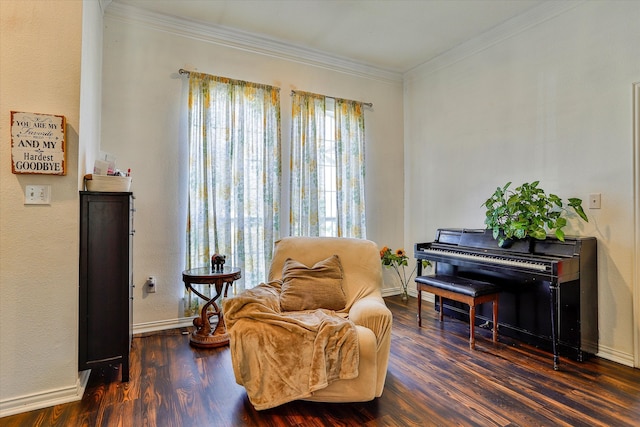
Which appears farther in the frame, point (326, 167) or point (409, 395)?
point (326, 167)

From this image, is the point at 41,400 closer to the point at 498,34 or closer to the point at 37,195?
the point at 37,195

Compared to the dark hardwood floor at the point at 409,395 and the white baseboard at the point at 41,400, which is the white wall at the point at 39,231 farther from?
the dark hardwood floor at the point at 409,395

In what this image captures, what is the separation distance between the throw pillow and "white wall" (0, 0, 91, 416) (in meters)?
1.32

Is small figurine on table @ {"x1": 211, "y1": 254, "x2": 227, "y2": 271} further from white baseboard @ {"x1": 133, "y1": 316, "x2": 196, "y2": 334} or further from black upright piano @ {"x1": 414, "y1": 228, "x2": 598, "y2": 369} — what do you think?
black upright piano @ {"x1": 414, "y1": 228, "x2": 598, "y2": 369}

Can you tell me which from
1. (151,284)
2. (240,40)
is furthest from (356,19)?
(151,284)

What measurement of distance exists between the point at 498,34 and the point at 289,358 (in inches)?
144

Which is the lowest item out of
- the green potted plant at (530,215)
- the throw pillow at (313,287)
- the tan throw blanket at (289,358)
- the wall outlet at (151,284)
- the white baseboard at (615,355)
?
the white baseboard at (615,355)

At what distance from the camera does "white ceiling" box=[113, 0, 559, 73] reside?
3.01 metres

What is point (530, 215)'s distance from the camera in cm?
276

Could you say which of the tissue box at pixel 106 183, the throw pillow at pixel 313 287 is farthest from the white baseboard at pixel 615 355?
the tissue box at pixel 106 183

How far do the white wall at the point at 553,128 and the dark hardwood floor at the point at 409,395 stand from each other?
0.68 meters

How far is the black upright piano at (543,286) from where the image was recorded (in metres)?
2.49

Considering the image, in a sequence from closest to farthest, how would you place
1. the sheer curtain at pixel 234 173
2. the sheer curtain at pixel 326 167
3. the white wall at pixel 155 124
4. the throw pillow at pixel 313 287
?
the throw pillow at pixel 313 287
the white wall at pixel 155 124
the sheer curtain at pixel 234 173
the sheer curtain at pixel 326 167

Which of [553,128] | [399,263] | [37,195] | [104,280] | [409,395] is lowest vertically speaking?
[409,395]
